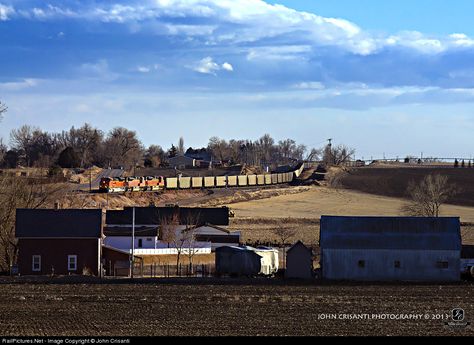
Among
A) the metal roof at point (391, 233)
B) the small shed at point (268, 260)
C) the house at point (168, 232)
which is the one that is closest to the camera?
the metal roof at point (391, 233)

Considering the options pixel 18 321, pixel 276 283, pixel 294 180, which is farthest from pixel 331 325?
pixel 294 180

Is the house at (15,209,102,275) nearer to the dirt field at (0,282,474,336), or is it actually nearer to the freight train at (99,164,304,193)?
the dirt field at (0,282,474,336)

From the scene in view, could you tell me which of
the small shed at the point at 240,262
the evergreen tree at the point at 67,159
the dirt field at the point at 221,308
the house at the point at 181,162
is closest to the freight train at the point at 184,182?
the evergreen tree at the point at 67,159

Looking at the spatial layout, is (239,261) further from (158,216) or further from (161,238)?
(158,216)

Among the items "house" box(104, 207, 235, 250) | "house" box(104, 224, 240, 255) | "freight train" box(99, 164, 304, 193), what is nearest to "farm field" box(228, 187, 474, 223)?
"freight train" box(99, 164, 304, 193)

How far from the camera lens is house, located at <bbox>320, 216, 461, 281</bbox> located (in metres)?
45.5

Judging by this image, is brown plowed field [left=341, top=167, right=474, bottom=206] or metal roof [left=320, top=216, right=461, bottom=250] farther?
brown plowed field [left=341, top=167, right=474, bottom=206]

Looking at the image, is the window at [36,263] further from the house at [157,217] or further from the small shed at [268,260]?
the house at [157,217]

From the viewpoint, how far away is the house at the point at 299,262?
46.1 m

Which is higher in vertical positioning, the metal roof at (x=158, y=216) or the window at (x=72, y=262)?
the metal roof at (x=158, y=216)

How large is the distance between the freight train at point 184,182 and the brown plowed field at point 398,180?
12.3 meters

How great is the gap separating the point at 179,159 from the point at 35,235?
134 metres

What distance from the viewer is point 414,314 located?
A: 27375mm
